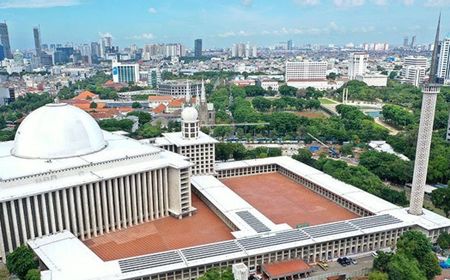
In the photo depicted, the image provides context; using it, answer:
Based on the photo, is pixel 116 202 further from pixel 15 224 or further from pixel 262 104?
pixel 262 104

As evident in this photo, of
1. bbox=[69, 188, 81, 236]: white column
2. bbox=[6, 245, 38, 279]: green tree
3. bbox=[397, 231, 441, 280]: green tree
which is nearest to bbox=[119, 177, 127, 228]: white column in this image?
bbox=[69, 188, 81, 236]: white column

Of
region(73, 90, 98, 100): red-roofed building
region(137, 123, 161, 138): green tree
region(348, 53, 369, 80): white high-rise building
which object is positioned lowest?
region(137, 123, 161, 138): green tree

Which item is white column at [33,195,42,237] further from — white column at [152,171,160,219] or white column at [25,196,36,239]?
white column at [152,171,160,219]

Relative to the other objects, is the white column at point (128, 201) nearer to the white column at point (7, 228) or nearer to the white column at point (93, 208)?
the white column at point (93, 208)

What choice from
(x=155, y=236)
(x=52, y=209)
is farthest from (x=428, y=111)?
(x=52, y=209)

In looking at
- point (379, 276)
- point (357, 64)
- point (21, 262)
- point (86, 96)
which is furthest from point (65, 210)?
point (357, 64)

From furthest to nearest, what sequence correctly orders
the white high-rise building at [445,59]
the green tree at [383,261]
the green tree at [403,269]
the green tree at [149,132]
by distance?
the white high-rise building at [445,59], the green tree at [149,132], the green tree at [383,261], the green tree at [403,269]

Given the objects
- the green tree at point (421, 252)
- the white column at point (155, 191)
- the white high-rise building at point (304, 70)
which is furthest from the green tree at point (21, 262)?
the white high-rise building at point (304, 70)
